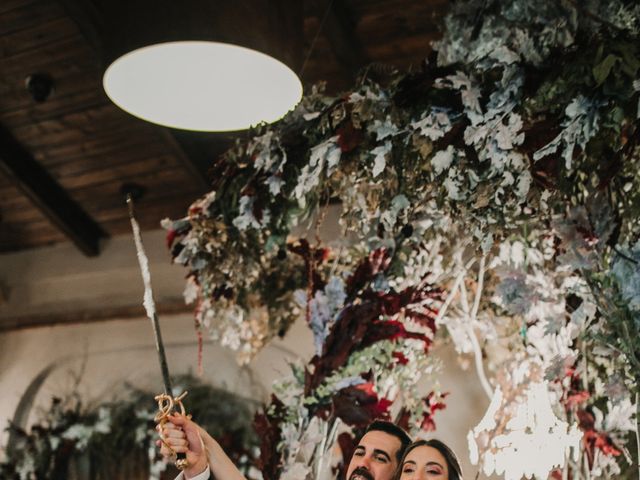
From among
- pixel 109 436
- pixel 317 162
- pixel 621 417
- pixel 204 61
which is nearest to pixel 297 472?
pixel 317 162

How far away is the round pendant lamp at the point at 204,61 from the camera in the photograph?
6.96ft

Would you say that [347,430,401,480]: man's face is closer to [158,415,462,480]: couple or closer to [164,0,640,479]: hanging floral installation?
[158,415,462,480]: couple

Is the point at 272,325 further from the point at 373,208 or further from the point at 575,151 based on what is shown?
the point at 575,151

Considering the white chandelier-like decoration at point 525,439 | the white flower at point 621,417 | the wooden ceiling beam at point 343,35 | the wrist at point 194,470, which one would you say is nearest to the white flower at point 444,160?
the white chandelier-like decoration at point 525,439

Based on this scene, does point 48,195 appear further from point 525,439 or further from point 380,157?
point 525,439

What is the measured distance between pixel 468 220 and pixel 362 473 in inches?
30.7

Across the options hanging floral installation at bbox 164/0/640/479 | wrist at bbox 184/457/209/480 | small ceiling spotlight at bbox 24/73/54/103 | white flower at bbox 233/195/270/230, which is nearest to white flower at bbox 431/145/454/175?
hanging floral installation at bbox 164/0/640/479

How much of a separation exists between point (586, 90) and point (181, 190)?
4141 mm

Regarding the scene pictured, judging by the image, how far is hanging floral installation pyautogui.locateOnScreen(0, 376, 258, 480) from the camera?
5539 mm

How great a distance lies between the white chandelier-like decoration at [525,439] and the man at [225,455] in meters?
0.38

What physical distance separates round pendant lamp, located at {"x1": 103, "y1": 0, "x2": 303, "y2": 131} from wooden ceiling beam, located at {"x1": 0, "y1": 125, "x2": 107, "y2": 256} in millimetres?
3262

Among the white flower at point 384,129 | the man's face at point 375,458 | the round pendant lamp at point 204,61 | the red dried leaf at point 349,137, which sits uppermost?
the round pendant lamp at point 204,61

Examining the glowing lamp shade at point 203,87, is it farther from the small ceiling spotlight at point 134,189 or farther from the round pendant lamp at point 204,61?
the small ceiling spotlight at point 134,189

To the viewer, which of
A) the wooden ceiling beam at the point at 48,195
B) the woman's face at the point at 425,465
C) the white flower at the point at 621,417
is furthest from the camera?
the wooden ceiling beam at the point at 48,195
